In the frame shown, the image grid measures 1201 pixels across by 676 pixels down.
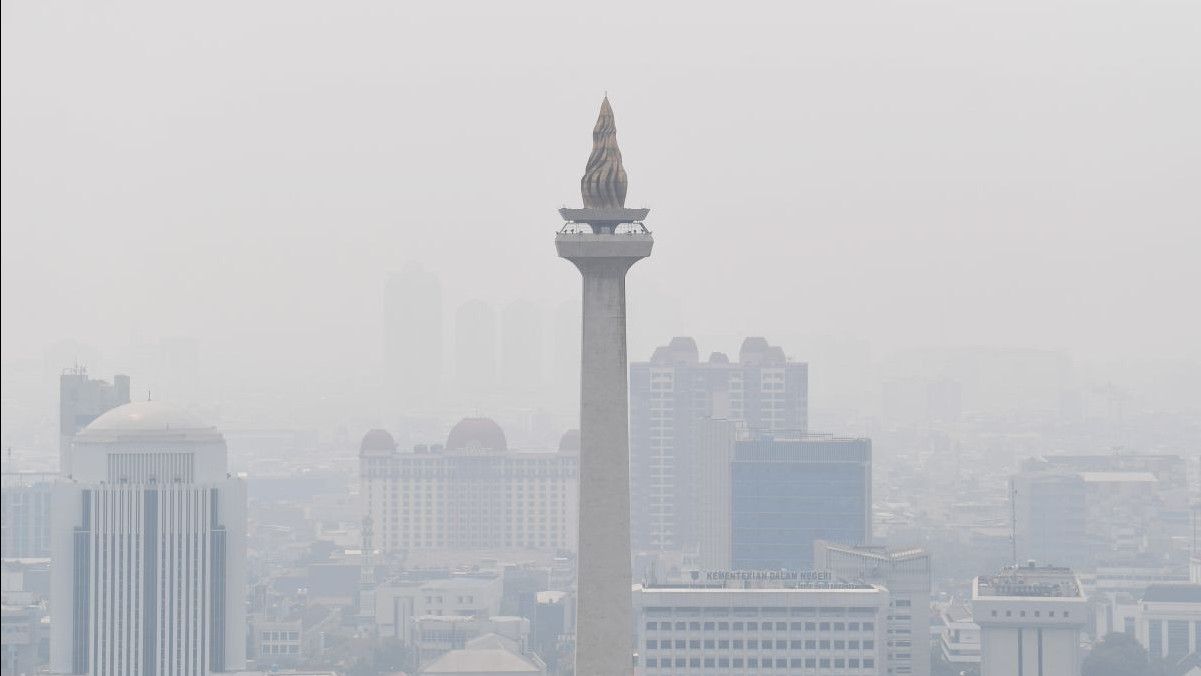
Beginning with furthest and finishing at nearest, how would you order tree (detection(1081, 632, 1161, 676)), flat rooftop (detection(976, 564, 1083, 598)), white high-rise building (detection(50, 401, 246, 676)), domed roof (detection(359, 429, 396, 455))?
1. domed roof (detection(359, 429, 396, 455))
2. tree (detection(1081, 632, 1161, 676))
3. white high-rise building (detection(50, 401, 246, 676))
4. flat rooftop (detection(976, 564, 1083, 598))

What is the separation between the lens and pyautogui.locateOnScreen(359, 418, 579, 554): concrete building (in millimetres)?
114062

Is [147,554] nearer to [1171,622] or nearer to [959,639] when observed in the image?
[959,639]

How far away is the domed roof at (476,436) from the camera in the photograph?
11229 cm

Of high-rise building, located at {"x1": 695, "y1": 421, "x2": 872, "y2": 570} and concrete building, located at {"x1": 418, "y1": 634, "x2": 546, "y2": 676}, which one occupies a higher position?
high-rise building, located at {"x1": 695, "y1": 421, "x2": 872, "y2": 570}

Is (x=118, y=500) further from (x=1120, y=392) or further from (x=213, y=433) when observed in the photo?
(x=1120, y=392)

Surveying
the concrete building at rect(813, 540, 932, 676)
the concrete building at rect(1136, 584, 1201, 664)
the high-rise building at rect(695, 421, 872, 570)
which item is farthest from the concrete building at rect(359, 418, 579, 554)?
the concrete building at rect(813, 540, 932, 676)

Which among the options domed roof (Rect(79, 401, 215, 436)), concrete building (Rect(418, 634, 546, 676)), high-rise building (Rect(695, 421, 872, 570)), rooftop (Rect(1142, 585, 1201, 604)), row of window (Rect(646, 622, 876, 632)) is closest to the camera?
row of window (Rect(646, 622, 876, 632))

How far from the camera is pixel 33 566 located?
168 feet

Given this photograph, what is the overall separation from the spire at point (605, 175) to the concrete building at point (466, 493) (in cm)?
7941

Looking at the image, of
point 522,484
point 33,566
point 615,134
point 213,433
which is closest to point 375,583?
point 522,484

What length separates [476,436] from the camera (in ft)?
378

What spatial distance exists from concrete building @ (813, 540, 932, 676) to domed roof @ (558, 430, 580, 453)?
33063mm

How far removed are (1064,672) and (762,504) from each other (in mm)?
34601

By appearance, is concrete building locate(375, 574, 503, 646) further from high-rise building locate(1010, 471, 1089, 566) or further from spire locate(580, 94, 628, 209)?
spire locate(580, 94, 628, 209)
